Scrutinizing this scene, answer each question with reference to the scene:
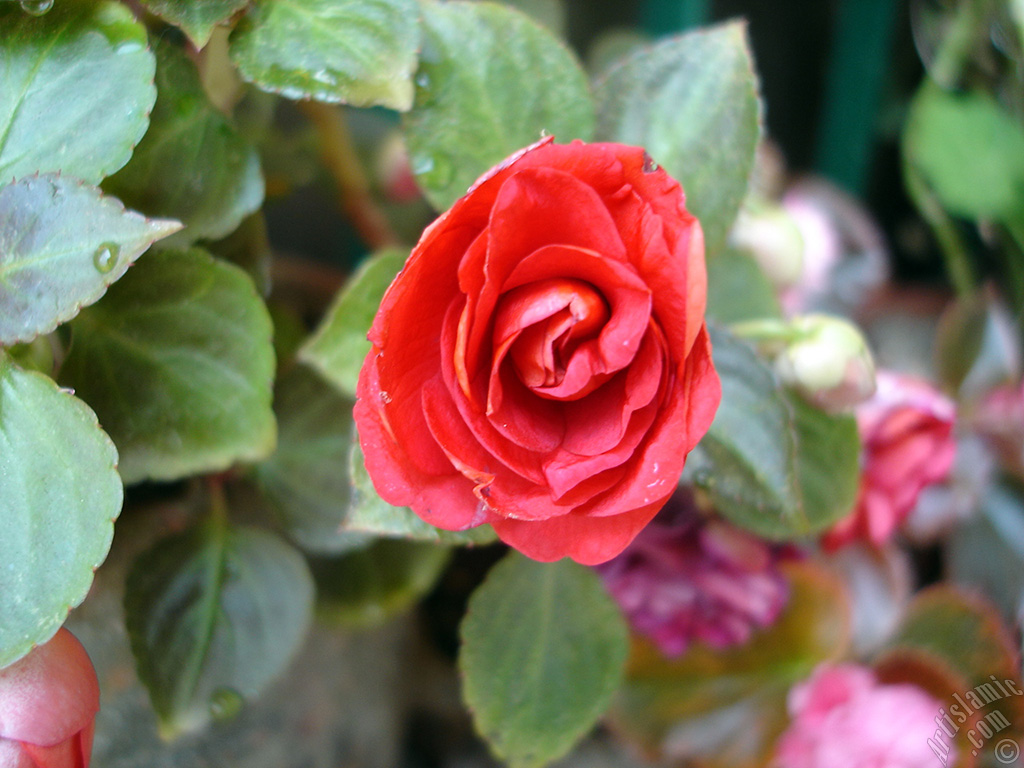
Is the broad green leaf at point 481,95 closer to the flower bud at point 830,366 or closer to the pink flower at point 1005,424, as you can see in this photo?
the flower bud at point 830,366

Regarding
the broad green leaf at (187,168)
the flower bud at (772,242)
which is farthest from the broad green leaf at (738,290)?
the broad green leaf at (187,168)

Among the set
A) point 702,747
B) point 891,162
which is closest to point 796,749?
point 702,747

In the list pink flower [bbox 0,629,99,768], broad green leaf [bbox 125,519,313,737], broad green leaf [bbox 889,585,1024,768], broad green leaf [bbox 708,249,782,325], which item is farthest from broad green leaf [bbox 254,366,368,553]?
broad green leaf [bbox 889,585,1024,768]

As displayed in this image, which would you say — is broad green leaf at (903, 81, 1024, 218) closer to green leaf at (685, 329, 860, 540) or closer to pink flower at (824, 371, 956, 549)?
pink flower at (824, 371, 956, 549)

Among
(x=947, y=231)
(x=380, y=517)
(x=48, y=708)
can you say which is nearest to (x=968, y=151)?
(x=947, y=231)

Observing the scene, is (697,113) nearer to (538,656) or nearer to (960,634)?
(538,656)

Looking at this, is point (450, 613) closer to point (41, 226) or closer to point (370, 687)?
point (370, 687)

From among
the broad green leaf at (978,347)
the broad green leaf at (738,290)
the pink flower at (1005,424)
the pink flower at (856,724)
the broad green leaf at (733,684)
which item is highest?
the broad green leaf at (738,290)
